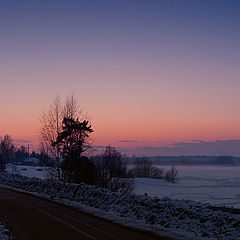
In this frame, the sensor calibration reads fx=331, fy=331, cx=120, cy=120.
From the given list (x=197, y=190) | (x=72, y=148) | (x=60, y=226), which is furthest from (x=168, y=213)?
(x=197, y=190)

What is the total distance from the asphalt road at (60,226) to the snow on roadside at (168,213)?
5.55ft

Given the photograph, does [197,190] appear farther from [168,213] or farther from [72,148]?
[168,213]

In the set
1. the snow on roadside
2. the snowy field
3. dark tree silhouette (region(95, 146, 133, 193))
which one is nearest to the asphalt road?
the snow on roadside

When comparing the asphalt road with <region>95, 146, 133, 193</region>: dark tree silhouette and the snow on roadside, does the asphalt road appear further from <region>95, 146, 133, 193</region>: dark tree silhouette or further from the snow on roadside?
<region>95, 146, 133, 193</region>: dark tree silhouette

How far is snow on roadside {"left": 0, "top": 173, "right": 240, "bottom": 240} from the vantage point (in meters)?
12.9

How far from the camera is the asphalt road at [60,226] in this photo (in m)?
11.8

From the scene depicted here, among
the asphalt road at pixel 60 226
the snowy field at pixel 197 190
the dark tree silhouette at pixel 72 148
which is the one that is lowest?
the snowy field at pixel 197 190

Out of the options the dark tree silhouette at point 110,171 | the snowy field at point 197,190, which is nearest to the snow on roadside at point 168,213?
the snowy field at point 197,190

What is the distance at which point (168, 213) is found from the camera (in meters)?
15.9

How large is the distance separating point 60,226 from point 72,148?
835 inches

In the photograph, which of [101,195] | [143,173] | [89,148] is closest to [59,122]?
[89,148]

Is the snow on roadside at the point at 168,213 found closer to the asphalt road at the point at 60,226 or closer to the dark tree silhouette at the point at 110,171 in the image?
the asphalt road at the point at 60,226

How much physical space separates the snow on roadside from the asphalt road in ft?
5.55

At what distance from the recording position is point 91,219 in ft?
50.8
